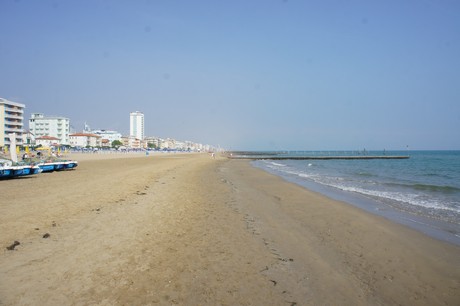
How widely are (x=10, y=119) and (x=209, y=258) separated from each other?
3510 inches

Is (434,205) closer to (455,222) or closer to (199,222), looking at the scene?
(455,222)

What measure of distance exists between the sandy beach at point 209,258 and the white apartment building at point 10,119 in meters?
77.1

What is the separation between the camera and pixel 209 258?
5.36 metres

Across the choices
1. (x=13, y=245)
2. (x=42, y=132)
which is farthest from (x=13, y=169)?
(x=42, y=132)

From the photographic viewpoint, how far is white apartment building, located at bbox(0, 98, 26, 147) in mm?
72250

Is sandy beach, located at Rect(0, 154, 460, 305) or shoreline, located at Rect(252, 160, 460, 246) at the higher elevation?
sandy beach, located at Rect(0, 154, 460, 305)

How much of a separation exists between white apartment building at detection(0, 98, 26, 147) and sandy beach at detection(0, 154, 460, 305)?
253 feet

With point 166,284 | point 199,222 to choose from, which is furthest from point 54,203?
point 166,284

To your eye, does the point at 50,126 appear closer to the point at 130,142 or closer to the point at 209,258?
the point at 130,142

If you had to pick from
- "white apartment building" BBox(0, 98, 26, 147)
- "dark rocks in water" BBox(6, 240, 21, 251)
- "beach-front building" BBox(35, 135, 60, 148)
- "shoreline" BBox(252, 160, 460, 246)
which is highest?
"white apartment building" BBox(0, 98, 26, 147)

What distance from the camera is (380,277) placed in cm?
489

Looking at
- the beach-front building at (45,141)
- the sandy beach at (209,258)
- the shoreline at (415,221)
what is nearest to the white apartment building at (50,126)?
the beach-front building at (45,141)

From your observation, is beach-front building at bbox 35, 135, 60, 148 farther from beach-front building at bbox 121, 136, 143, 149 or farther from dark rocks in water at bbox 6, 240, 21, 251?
dark rocks in water at bbox 6, 240, 21, 251

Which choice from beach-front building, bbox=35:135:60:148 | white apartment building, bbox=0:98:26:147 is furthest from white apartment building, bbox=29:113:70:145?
white apartment building, bbox=0:98:26:147
